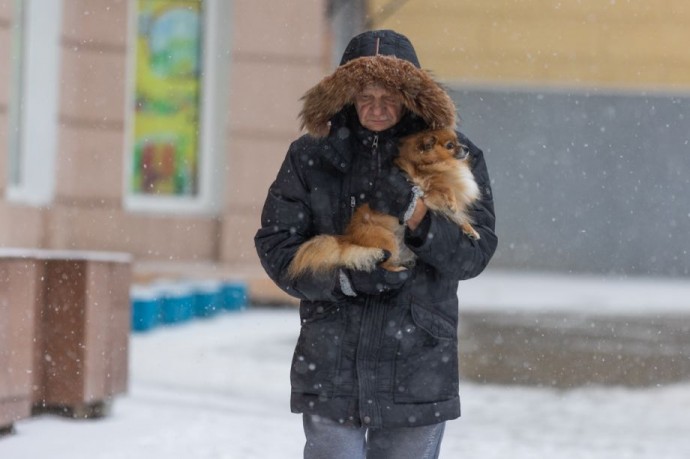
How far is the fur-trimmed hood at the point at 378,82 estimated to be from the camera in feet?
11.2

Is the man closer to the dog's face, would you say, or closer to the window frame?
the dog's face

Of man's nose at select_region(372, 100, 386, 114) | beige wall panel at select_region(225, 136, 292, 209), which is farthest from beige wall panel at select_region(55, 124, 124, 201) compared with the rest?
man's nose at select_region(372, 100, 386, 114)

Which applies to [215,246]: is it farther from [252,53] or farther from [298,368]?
[298,368]

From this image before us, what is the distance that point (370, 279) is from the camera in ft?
11.0

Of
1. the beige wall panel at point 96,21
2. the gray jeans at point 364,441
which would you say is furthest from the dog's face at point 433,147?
the beige wall panel at point 96,21

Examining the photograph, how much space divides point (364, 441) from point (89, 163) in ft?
34.3

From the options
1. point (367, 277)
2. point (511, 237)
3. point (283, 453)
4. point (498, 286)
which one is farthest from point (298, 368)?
point (511, 237)

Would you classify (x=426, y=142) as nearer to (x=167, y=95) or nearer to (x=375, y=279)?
(x=375, y=279)

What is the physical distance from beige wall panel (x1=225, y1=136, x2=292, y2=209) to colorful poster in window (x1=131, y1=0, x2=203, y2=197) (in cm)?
63

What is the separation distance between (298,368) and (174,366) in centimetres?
605

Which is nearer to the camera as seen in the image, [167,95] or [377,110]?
[377,110]

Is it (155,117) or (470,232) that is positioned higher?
(155,117)

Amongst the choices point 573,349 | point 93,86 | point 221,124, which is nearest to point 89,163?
point 93,86

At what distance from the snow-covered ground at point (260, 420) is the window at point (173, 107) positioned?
369 centimetres
